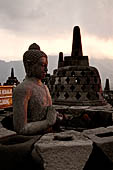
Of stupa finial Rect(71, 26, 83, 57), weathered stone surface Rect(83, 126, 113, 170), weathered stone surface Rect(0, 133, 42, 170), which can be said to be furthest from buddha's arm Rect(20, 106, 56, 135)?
stupa finial Rect(71, 26, 83, 57)

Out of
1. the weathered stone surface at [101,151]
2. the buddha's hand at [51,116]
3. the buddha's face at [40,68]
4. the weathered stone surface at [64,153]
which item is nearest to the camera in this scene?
the weathered stone surface at [64,153]

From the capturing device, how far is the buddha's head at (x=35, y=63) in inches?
107

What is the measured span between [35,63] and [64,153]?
4.38 ft

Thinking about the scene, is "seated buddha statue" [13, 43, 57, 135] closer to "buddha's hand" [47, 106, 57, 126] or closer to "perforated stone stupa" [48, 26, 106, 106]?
"buddha's hand" [47, 106, 57, 126]

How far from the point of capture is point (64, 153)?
1967 millimetres

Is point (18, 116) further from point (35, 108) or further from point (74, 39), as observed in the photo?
point (74, 39)

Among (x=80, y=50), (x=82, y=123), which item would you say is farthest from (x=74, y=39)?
(x=82, y=123)

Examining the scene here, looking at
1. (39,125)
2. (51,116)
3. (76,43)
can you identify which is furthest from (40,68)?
(76,43)

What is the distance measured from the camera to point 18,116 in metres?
2.47

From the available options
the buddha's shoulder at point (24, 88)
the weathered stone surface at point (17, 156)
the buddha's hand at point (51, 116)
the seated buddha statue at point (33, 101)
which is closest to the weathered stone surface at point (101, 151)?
the buddha's hand at point (51, 116)

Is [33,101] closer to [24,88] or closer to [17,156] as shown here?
[24,88]

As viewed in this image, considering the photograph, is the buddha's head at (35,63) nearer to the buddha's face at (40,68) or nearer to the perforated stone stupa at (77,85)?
the buddha's face at (40,68)

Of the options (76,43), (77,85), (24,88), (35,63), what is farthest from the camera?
(76,43)

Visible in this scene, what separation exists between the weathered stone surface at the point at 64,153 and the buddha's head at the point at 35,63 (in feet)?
3.51
